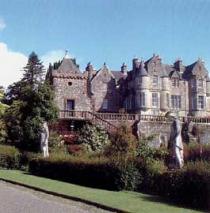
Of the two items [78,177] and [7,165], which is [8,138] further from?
[78,177]

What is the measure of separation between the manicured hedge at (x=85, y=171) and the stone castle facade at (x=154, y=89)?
42.6m

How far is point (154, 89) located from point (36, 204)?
5778 centimetres

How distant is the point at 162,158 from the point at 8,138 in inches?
767

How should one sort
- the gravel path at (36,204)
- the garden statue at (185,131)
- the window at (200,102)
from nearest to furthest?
the gravel path at (36,204), the garden statue at (185,131), the window at (200,102)

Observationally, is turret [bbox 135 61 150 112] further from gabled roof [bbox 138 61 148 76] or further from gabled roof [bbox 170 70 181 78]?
gabled roof [bbox 170 70 181 78]

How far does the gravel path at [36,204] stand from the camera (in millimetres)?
13709

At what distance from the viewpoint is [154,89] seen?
235 feet

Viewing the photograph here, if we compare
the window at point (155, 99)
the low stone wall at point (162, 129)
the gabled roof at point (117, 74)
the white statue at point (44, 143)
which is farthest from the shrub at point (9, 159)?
the gabled roof at point (117, 74)

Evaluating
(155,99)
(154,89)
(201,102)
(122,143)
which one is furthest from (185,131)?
(201,102)

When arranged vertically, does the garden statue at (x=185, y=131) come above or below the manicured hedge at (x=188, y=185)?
above

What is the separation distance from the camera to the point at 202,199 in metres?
14.9

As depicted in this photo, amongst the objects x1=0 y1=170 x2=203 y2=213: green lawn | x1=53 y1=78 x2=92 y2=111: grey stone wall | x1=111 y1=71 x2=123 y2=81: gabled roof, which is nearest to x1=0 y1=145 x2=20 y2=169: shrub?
x1=0 y1=170 x2=203 y2=213: green lawn

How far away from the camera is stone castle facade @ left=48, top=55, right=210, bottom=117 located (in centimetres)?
7076

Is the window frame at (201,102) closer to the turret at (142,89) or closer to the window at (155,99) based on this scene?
the window at (155,99)
